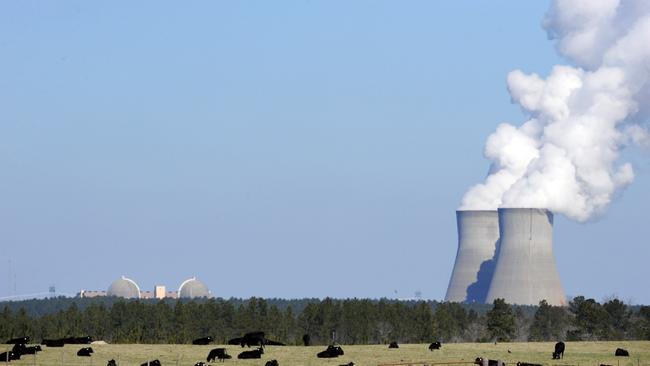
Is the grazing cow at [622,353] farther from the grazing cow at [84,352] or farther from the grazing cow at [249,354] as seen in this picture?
the grazing cow at [84,352]

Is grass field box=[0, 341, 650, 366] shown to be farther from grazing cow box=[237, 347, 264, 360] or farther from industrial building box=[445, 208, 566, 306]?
industrial building box=[445, 208, 566, 306]

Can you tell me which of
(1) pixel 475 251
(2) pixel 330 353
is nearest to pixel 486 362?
(2) pixel 330 353

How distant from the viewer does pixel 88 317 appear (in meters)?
130

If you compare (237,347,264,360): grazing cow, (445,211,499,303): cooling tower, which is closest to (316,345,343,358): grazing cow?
(237,347,264,360): grazing cow

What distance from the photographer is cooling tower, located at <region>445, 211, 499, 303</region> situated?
7328 inches

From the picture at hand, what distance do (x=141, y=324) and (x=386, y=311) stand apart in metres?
22.6

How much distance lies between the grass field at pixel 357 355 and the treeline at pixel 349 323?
40.1 metres

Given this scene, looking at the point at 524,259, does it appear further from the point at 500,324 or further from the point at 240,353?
the point at 240,353

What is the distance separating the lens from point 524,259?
173m

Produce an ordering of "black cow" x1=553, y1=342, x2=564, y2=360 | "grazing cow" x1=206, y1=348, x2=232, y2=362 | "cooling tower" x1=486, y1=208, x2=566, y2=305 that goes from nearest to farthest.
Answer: "grazing cow" x1=206, y1=348, x2=232, y2=362 < "black cow" x1=553, y1=342, x2=564, y2=360 < "cooling tower" x1=486, y1=208, x2=566, y2=305

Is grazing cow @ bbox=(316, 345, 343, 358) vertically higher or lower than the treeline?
lower

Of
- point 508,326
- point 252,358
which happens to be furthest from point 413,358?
point 508,326

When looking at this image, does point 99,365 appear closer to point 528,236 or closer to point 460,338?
point 460,338

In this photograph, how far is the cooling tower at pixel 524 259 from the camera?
570 feet
